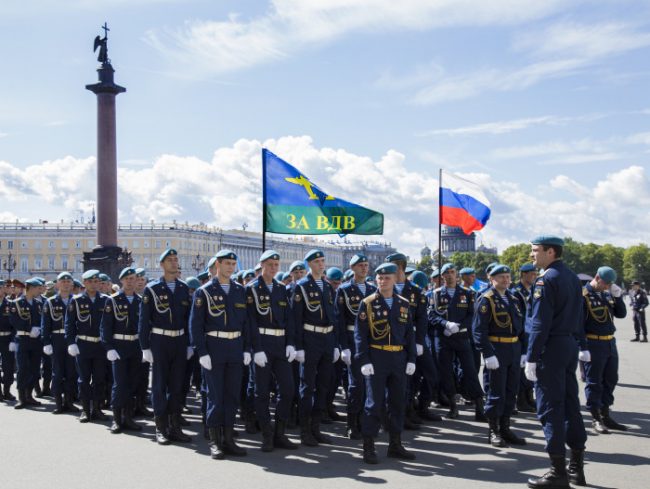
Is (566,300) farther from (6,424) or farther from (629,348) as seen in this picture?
(629,348)

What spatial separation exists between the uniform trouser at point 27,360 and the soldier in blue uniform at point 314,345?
5439 mm

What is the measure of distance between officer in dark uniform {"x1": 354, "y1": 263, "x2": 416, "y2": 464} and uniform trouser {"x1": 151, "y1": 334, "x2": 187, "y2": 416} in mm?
2433

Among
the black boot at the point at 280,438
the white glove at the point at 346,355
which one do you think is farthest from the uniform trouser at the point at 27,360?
the white glove at the point at 346,355

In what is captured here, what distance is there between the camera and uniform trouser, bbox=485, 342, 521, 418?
8375 mm

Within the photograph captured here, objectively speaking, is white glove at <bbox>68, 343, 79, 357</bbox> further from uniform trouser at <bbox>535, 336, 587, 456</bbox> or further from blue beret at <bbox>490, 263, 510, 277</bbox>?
uniform trouser at <bbox>535, 336, 587, 456</bbox>

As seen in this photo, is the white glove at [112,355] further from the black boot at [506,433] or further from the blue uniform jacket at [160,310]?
the black boot at [506,433]

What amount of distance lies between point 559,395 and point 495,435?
1878 millimetres

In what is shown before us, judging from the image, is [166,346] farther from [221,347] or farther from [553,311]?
[553,311]

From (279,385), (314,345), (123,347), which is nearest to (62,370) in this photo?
(123,347)

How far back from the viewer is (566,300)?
678cm

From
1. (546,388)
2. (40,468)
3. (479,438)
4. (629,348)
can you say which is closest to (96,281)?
(40,468)

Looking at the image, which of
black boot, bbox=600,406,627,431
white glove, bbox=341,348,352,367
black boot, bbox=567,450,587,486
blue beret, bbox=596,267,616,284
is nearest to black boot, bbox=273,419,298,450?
white glove, bbox=341,348,352,367

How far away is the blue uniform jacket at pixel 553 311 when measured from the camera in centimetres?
676

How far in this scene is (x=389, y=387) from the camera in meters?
7.89
